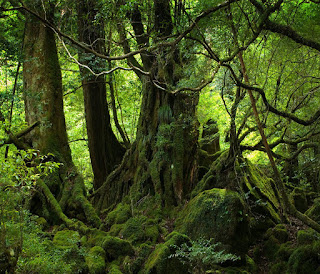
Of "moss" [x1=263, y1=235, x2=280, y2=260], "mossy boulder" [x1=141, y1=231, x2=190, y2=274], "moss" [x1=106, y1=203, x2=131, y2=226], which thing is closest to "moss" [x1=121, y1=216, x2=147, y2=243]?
"moss" [x1=106, y1=203, x2=131, y2=226]

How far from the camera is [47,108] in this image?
10172 millimetres

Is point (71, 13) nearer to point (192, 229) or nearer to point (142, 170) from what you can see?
point (142, 170)

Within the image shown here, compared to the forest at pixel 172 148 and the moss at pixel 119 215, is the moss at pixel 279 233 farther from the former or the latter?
the moss at pixel 119 215

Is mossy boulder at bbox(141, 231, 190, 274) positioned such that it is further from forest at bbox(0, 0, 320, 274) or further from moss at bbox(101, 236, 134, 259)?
moss at bbox(101, 236, 134, 259)

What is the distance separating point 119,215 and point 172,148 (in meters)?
2.29

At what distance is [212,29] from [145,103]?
3697 millimetres

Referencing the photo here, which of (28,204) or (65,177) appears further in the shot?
(65,177)

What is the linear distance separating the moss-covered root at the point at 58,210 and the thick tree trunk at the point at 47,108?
6.0 inches

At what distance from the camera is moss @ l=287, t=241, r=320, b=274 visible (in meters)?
5.95

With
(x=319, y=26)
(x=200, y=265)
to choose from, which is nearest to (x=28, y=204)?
(x=200, y=265)

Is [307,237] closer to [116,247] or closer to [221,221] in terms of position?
[221,221]

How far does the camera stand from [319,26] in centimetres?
629

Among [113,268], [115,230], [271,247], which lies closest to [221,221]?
[271,247]

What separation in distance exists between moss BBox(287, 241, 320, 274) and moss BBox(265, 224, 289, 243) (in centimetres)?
92
